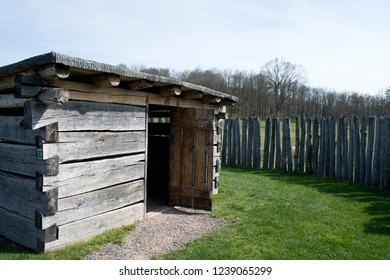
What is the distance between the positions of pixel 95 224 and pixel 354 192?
20.4 ft

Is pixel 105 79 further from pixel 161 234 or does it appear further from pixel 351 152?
pixel 351 152

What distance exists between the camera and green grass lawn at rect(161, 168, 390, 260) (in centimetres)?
493

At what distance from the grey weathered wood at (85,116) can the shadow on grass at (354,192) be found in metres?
4.33

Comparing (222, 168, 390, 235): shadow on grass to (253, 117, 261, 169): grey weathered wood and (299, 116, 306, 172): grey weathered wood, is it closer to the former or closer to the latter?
(299, 116, 306, 172): grey weathered wood

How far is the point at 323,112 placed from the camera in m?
33.3

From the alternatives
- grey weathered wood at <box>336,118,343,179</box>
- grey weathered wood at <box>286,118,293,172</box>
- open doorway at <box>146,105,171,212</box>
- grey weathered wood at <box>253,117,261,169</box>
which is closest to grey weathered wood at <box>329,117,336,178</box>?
grey weathered wood at <box>336,118,343,179</box>

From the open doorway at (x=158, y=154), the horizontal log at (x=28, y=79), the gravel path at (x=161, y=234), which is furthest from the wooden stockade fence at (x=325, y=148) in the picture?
the horizontal log at (x=28, y=79)

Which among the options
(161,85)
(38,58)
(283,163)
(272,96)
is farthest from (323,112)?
(38,58)

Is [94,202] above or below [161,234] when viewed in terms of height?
above

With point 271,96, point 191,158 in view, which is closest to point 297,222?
point 191,158

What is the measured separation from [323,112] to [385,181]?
84.4ft

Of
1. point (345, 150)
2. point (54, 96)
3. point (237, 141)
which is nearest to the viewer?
point (54, 96)

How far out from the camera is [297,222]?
6293 millimetres
